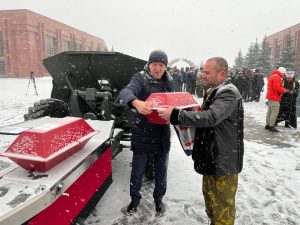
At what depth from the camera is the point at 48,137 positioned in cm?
173

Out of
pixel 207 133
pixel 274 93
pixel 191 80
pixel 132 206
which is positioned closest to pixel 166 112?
pixel 207 133

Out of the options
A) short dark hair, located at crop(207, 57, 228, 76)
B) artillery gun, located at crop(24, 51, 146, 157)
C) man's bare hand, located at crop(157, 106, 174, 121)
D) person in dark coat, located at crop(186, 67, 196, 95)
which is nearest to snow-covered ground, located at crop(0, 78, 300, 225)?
artillery gun, located at crop(24, 51, 146, 157)

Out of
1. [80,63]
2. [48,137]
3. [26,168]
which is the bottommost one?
[26,168]

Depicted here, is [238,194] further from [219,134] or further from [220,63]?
[220,63]

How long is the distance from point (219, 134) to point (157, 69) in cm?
105

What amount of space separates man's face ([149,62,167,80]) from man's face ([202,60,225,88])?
2.30ft

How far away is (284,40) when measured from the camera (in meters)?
50.7

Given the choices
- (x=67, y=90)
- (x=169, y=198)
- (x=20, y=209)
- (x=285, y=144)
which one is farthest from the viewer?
(x=285, y=144)

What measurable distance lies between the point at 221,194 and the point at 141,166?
3.29 ft

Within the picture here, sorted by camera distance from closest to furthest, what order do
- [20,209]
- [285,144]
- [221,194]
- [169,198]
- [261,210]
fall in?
1. [20,209]
2. [221,194]
3. [261,210]
4. [169,198]
5. [285,144]

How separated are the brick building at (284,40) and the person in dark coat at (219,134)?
4439 centimetres

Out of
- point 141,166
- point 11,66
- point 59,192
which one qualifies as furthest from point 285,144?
point 11,66

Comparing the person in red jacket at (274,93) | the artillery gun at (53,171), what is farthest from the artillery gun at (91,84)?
the person in red jacket at (274,93)

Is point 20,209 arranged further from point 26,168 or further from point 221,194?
point 221,194
